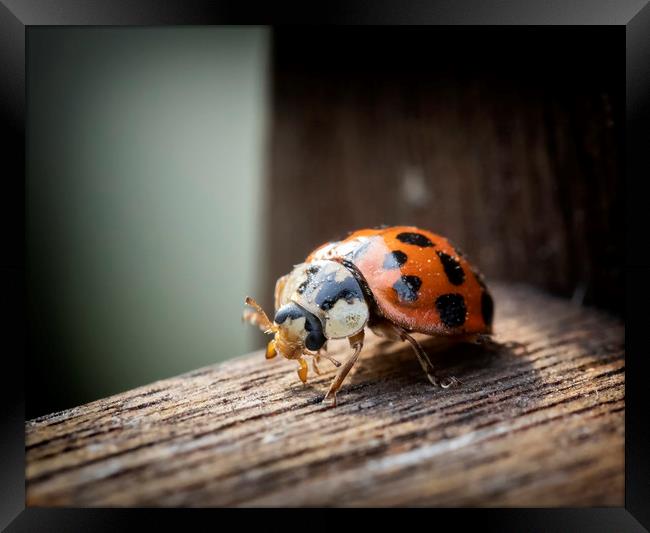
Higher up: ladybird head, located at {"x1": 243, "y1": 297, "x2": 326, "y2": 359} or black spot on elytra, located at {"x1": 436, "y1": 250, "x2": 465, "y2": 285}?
black spot on elytra, located at {"x1": 436, "y1": 250, "x2": 465, "y2": 285}

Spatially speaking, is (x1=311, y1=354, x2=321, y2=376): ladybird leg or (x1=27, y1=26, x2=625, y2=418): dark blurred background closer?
(x1=311, y1=354, x2=321, y2=376): ladybird leg

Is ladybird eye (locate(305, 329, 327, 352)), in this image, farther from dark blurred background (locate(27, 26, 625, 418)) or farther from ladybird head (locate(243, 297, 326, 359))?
dark blurred background (locate(27, 26, 625, 418))

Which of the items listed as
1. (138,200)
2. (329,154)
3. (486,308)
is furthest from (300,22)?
(138,200)

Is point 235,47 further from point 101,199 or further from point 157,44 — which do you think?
point 101,199

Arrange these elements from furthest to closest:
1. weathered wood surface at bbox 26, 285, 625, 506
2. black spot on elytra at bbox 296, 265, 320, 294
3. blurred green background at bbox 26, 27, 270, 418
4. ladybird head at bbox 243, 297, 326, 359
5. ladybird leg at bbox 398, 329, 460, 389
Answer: blurred green background at bbox 26, 27, 270, 418 < black spot on elytra at bbox 296, 265, 320, 294 < ladybird head at bbox 243, 297, 326, 359 < ladybird leg at bbox 398, 329, 460, 389 < weathered wood surface at bbox 26, 285, 625, 506

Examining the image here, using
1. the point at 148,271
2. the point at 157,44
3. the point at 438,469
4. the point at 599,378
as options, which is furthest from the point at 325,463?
the point at 148,271

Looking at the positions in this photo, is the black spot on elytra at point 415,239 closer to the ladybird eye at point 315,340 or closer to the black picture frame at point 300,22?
the ladybird eye at point 315,340

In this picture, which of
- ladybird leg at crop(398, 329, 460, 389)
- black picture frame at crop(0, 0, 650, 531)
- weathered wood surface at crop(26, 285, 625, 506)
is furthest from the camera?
ladybird leg at crop(398, 329, 460, 389)

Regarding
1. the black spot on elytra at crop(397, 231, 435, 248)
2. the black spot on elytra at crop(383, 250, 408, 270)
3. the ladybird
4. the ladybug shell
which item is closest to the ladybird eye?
the ladybird
